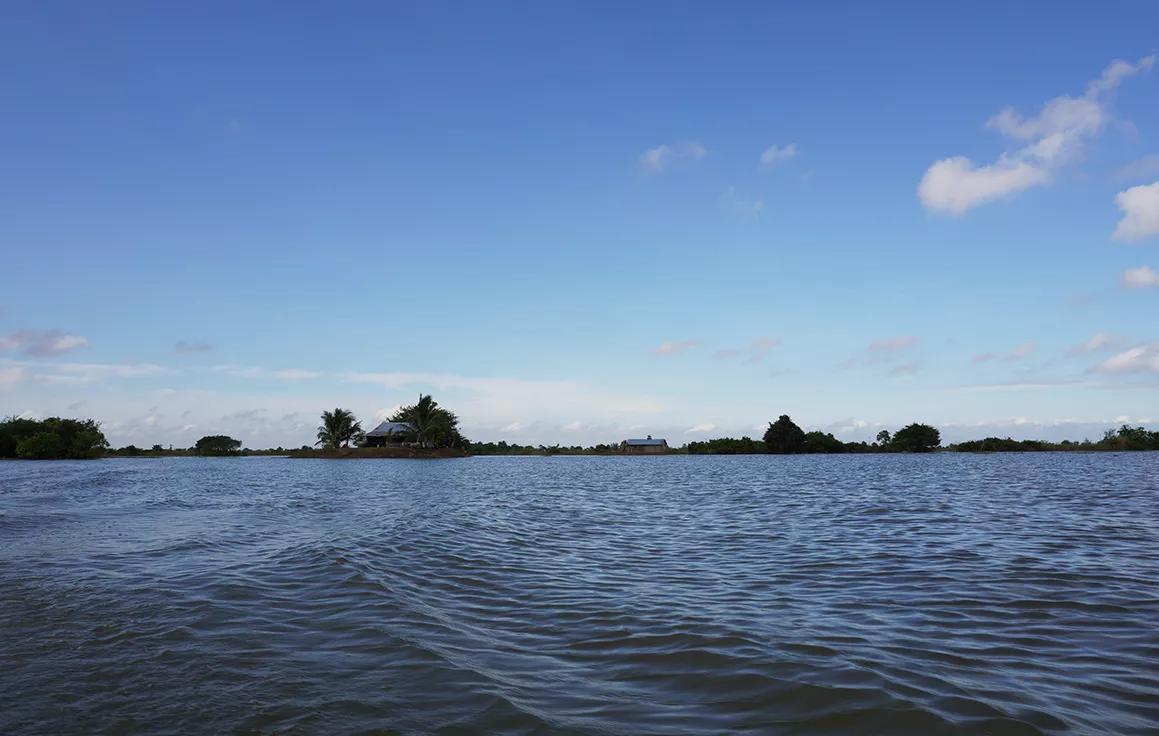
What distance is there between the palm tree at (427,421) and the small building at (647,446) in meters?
58.5

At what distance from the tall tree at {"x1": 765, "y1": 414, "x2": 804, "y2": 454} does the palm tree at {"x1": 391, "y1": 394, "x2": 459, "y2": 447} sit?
66868 millimetres

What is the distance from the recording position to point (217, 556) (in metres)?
13.1

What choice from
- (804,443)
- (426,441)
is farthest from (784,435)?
(426,441)

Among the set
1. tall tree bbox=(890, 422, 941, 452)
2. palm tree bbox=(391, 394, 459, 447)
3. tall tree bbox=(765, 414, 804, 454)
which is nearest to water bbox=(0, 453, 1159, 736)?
palm tree bbox=(391, 394, 459, 447)

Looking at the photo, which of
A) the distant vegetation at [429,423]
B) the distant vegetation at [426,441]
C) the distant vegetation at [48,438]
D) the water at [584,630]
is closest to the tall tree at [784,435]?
the distant vegetation at [426,441]

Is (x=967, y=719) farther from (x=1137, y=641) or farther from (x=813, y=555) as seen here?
(x=813, y=555)

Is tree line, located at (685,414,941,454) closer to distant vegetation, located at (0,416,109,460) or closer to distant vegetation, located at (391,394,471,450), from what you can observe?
distant vegetation, located at (391,394,471,450)

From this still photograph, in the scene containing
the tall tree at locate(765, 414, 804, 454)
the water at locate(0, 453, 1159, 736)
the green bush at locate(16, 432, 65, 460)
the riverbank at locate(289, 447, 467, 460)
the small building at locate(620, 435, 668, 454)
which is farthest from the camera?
the small building at locate(620, 435, 668, 454)

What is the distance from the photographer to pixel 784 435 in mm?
131500

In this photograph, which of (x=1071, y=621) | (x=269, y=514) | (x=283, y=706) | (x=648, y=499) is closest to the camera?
(x=283, y=706)

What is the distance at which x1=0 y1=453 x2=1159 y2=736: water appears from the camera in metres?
5.20

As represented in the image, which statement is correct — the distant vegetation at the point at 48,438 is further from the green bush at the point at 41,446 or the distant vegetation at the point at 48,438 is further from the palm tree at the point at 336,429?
the palm tree at the point at 336,429

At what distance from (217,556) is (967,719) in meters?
13.5

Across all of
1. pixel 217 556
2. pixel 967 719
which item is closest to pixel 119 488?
pixel 217 556
